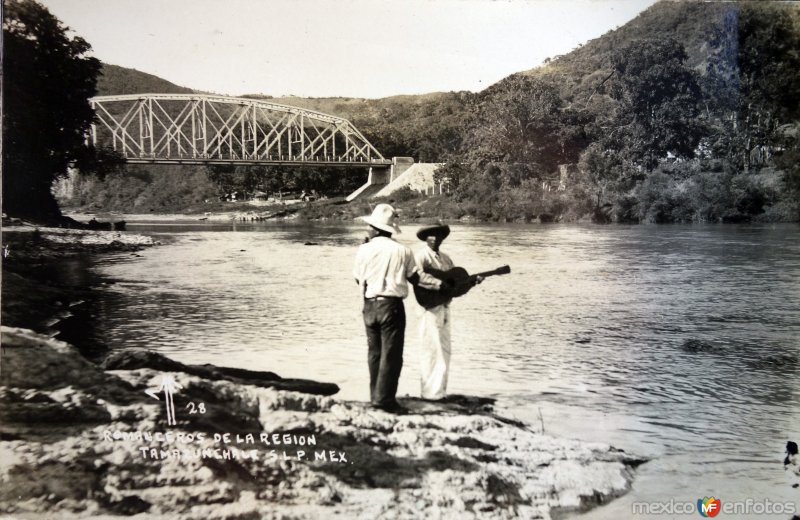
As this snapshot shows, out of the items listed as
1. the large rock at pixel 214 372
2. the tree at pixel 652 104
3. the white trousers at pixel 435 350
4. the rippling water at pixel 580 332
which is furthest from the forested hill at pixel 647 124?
the large rock at pixel 214 372

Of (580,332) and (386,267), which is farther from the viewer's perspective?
(580,332)

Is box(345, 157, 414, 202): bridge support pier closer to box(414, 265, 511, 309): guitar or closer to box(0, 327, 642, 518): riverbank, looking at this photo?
box(414, 265, 511, 309): guitar

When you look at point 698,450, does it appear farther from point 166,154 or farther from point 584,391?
point 166,154

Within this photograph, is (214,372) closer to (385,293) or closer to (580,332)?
(385,293)

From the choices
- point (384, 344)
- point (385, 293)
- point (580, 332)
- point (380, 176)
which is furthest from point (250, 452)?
point (380, 176)

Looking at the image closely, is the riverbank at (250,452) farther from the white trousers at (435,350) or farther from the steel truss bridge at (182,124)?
the steel truss bridge at (182,124)

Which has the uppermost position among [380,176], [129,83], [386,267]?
[129,83]
